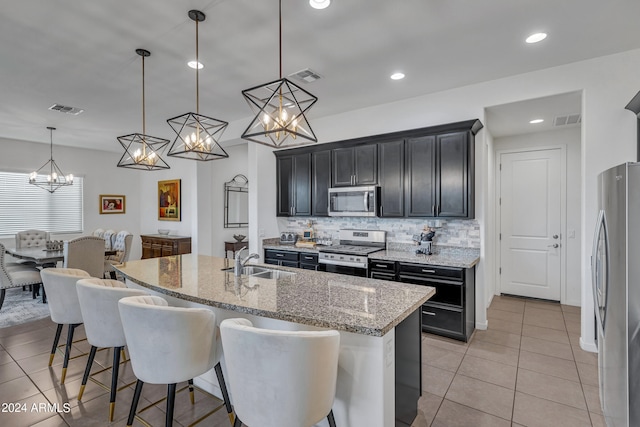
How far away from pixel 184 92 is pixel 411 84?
2.83 m

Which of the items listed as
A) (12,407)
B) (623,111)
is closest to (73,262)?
(12,407)

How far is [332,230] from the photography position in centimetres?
512

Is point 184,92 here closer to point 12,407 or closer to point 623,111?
point 12,407

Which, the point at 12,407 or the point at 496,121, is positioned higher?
the point at 496,121

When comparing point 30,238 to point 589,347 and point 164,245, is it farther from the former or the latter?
point 589,347

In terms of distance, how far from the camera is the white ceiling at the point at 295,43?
2373 mm

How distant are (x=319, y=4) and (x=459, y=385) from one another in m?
3.15

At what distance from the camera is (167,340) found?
5.55 ft

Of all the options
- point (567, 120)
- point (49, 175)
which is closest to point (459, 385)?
→ point (567, 120)

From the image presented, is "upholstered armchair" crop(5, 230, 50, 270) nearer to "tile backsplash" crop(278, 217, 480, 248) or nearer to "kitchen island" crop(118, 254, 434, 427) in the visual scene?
"tile backsplash" crop(278, 217, 480, 248)

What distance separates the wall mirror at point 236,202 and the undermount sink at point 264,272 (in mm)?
4561

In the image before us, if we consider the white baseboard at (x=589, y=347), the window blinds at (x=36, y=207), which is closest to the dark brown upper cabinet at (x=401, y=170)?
the white baseboard at (x=589, y=347)

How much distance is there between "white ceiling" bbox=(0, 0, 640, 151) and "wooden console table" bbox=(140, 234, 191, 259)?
3296mm

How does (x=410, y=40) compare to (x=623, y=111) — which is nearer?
(x=410, y=40)
